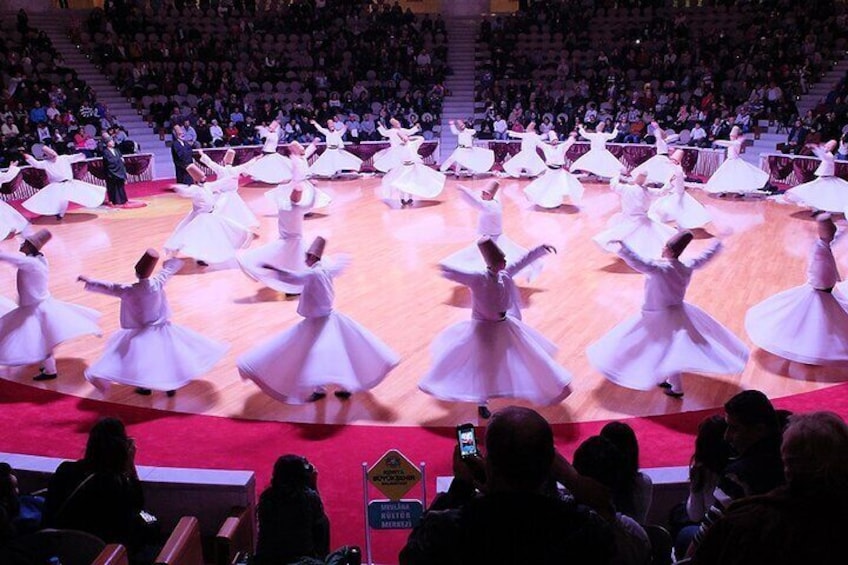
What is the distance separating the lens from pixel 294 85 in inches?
982

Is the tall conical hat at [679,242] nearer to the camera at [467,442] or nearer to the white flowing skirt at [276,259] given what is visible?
the camera at [467,442]

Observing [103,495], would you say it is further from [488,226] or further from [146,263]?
[488,226]

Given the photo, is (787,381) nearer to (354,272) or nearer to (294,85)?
(354,272)

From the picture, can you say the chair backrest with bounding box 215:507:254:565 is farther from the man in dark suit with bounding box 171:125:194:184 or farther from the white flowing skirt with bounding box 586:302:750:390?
the man in dark suit with bounding box 171:125:194:184

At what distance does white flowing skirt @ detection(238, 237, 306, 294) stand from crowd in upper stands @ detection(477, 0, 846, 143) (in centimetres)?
1357

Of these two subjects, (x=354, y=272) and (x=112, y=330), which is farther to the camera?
(x=354, y=272)

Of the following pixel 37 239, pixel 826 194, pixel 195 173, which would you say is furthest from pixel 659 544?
pixel 826 194

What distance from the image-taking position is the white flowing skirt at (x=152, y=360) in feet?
21.2

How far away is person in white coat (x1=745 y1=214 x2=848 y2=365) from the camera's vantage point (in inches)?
282

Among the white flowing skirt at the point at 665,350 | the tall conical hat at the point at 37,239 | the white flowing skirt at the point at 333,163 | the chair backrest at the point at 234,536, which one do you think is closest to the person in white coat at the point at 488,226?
the white flowing skirt at the point at 665,350

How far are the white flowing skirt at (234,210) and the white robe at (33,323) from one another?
16.4 feet

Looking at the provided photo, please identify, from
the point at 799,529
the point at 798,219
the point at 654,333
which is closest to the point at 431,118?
the point at 798,219

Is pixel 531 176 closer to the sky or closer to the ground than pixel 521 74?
closer to the ground

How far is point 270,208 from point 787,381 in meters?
11.0
